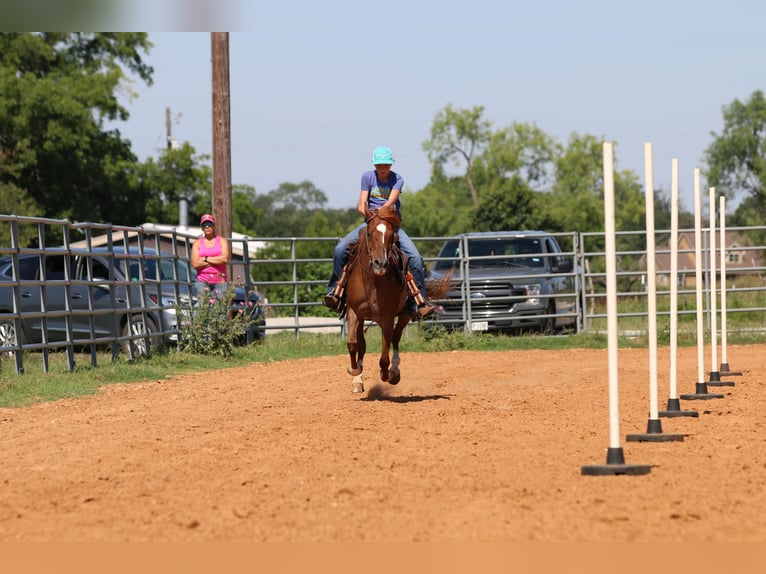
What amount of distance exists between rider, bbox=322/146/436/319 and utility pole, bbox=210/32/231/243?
30.2 feet

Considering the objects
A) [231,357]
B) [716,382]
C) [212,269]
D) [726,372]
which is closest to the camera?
[716,382]

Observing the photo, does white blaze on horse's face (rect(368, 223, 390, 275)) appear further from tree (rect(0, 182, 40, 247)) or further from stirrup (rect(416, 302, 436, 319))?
tree (rect(0, 182, 40, 247))

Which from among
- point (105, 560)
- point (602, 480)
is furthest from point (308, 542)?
point (602, 480)

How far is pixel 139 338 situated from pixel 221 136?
5.72m

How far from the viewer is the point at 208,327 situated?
62.3ft

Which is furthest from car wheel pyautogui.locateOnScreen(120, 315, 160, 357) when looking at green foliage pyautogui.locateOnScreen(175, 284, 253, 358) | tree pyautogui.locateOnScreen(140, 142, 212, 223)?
tree pyautogui.locateOnScreen(140, 142, 212, 223)

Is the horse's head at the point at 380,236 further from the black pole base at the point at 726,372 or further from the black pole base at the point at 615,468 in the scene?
the black pole base at the point at 726,372

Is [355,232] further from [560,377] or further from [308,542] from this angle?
[308,542]

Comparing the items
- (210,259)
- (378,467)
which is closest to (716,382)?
(378,467)

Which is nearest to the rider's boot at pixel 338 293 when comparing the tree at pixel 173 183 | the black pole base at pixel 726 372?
the black pole base at pixel 726 372

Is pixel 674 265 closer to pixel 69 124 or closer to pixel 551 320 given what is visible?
pixel 551 320

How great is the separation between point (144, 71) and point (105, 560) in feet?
162

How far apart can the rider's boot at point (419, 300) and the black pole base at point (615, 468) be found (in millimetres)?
5520

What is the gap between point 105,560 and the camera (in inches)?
212
